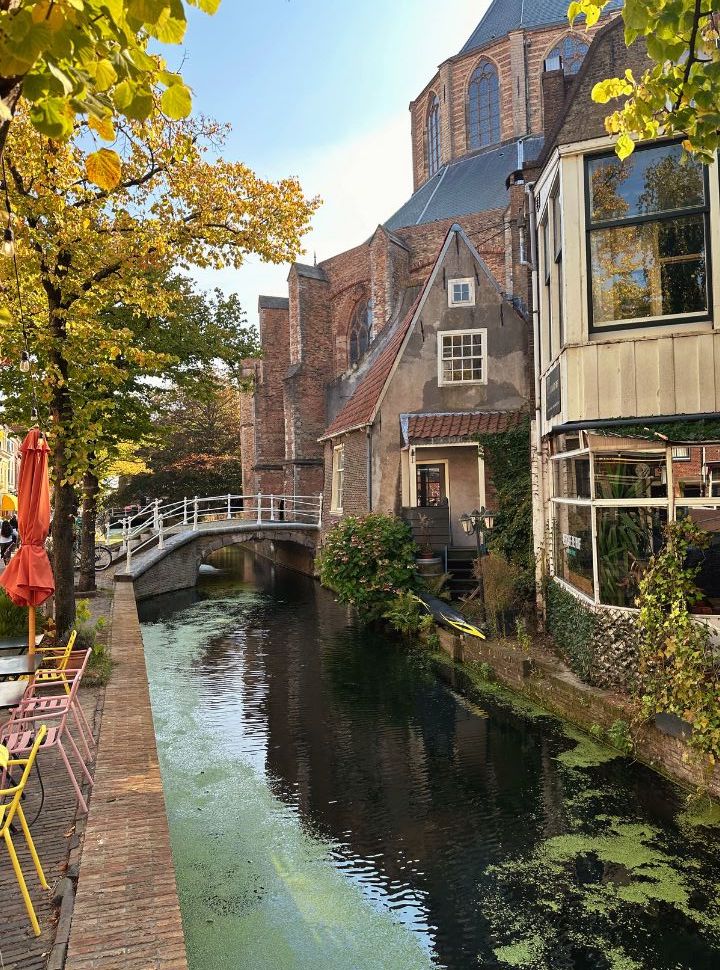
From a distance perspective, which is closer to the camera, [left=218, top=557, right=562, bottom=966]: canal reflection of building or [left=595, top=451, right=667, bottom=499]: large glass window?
[left=218, top=557, right=562, bottom=966]: canal reflection of building

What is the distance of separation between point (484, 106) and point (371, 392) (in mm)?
22313

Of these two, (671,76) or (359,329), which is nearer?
(671,76)

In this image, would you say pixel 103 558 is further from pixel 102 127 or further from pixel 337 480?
pixel 102 127

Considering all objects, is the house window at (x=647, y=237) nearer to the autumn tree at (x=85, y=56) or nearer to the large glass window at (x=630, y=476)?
the large glass window at (x=630, y=476)

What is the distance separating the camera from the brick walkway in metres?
3.14

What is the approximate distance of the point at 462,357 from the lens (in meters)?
17.4

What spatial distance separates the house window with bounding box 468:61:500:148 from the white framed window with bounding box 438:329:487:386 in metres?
20.1

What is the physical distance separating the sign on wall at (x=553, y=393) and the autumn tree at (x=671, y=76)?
4255 millimetres

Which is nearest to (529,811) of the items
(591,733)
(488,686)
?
(591,733)

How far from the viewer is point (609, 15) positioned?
2891 cm

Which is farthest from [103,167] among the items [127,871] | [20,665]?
[20,665]

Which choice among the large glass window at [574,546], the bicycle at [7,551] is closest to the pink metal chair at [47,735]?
the large glass window at [574,546]

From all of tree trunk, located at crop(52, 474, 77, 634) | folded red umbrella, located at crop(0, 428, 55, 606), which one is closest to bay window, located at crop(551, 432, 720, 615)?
folded red umbrella, located at crop(0, 428, 55, 606)

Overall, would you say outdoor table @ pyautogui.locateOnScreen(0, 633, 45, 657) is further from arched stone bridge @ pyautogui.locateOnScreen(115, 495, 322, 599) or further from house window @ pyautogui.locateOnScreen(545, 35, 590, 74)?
house window @ pyautogui.locateOnScreen(545, 35, 590, 74)
